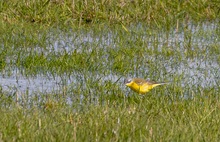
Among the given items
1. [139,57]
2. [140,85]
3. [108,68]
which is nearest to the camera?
[140,85]

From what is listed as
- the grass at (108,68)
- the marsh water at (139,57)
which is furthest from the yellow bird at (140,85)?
the marsh water at (139,57)

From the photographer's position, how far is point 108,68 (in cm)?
1055

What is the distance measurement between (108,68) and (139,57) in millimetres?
799

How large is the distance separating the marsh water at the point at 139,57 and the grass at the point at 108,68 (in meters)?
0.02

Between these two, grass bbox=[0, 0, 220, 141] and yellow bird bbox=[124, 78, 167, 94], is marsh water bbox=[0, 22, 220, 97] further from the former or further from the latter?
yellow bird bbox=[124, 78, 167, 94]

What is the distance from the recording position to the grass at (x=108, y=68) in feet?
22.3

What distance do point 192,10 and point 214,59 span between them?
Answer: 2832 millimetres

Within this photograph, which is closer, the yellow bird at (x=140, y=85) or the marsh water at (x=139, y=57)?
the yellow bird at (x=140, y=85)

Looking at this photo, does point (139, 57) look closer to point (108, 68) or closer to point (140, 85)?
point (108, 68)

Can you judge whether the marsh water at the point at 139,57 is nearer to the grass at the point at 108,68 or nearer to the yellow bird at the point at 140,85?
the grass at the point at 108,68

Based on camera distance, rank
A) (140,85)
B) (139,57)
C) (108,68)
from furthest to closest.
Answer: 1. (139,57)
2. (108,68)
3. (140,85)

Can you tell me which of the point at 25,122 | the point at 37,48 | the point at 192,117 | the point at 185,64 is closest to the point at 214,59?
the point at 185,64

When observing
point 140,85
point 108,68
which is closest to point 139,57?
point 108,68

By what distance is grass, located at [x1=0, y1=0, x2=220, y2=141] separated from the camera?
679 centimetres
